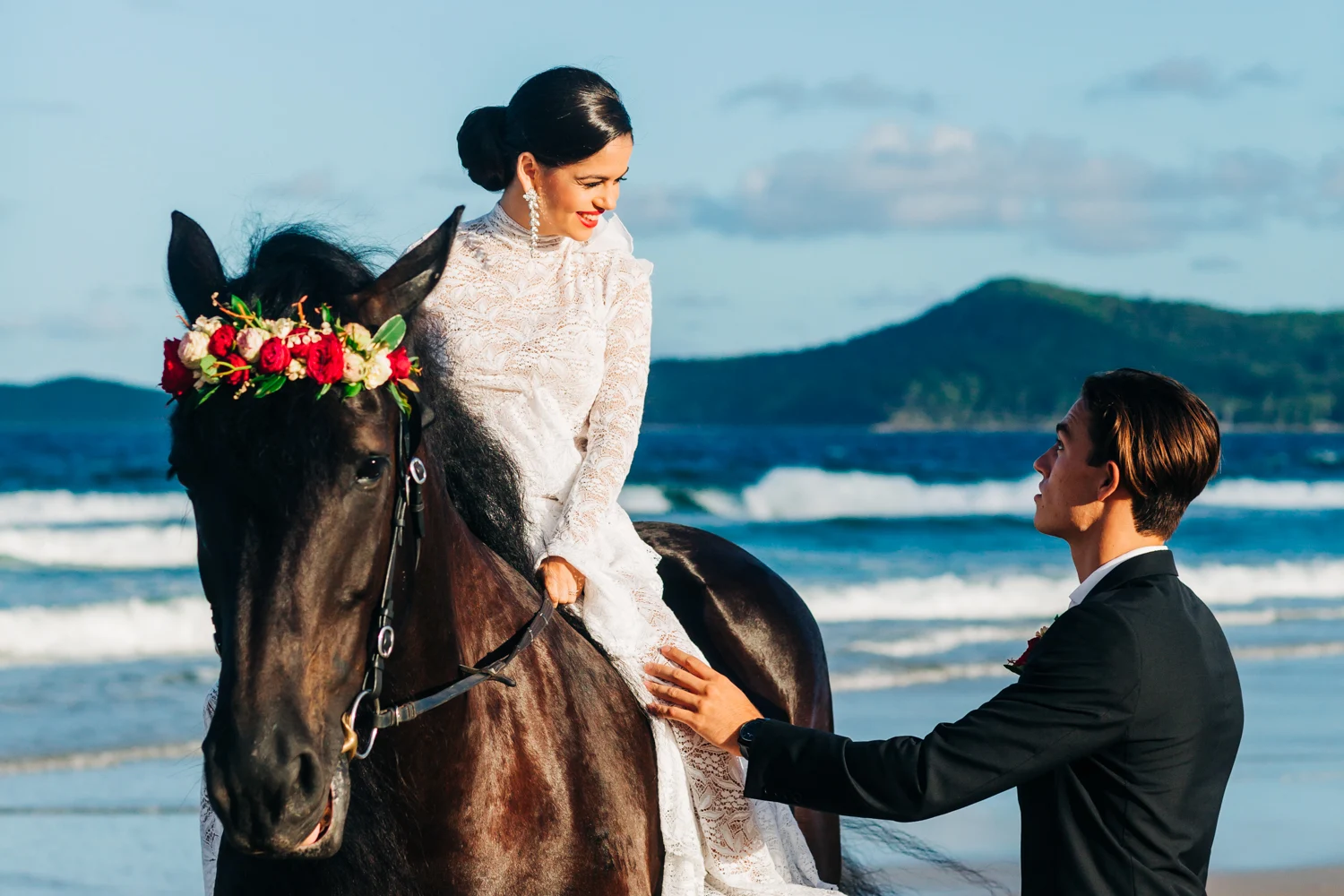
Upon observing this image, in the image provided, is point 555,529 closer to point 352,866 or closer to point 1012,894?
point 352,866

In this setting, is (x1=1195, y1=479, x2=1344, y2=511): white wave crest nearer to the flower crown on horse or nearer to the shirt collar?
the shirt collar

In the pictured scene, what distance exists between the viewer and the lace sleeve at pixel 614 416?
2488 mm

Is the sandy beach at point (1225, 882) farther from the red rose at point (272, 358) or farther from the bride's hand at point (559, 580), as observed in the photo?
the red rose at point (272, 358)

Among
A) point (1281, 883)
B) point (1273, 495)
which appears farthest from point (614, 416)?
point (1273, 495)

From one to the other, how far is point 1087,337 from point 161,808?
237ft

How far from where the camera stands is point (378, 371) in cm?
179

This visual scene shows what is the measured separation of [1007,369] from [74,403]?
151ft

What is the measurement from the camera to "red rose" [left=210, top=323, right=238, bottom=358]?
1.72 m

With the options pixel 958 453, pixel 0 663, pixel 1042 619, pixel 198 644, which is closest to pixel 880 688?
pixel 1042 619

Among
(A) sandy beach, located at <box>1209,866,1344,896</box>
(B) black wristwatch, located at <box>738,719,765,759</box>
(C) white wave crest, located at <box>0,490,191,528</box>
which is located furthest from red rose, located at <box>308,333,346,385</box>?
(C) white wave crest, located at <box>0,490,191,528</box>

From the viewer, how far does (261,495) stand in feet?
5.50

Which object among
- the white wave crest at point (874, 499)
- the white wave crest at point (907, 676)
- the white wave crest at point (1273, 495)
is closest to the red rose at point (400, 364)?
the white wave crest at point (907, 676)

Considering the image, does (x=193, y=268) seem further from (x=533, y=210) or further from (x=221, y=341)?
(x=533, y=210)

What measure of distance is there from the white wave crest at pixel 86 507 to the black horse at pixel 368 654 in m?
19.6
